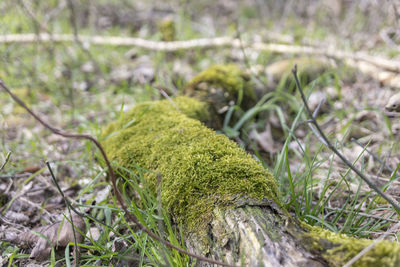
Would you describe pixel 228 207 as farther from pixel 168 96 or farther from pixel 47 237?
pixel 168 96

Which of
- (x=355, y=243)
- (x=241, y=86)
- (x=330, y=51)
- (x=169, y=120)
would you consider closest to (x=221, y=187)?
(x=355, y=243)

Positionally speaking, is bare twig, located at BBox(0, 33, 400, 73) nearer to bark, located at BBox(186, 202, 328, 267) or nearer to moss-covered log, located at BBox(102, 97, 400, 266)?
moss-covered log, located at BBox(102, 97, 400, 266)

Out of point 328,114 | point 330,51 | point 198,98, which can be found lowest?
point 328,114

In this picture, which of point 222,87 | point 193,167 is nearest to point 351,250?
point 193,167

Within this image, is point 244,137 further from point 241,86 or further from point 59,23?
point 59,23

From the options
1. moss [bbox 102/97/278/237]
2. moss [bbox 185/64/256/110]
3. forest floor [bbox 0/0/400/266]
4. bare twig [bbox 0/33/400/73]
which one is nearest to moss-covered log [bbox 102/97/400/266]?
moss [bbox 102/97/278/237]

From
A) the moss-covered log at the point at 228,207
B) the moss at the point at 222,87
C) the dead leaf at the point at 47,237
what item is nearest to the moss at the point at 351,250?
the moss-covered log at the point at 228,207

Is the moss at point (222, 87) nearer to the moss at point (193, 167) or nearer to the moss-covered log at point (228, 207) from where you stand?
the moss at point (193, 167)
